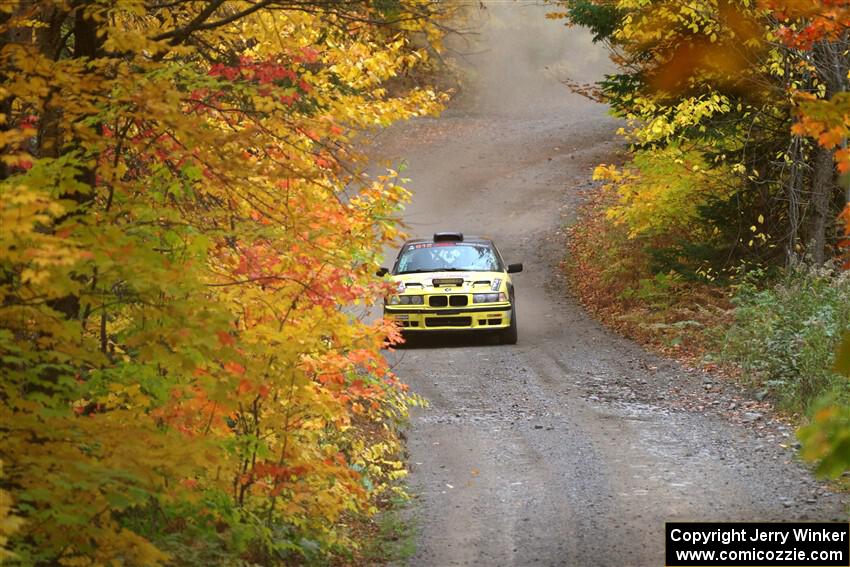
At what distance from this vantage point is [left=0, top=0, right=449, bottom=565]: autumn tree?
515 centimetres

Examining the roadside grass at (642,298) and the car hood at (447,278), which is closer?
the car hood at (447,278)

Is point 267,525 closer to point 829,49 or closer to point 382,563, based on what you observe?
point 382,563

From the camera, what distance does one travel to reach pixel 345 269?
693 centimetres

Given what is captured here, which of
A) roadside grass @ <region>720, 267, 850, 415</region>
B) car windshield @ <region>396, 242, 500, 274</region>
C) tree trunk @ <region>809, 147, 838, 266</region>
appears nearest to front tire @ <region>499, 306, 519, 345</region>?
car windshield @ <region>396, 242, 500, 274</region>

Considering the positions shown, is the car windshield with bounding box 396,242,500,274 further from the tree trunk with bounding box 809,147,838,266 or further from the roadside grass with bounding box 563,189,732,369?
the tree trunk with bounding box 809,147,838,266

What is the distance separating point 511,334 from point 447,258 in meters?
1.60

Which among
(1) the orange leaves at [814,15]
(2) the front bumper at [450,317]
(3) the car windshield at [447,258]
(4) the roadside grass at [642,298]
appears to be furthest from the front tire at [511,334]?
(1) the orange leaves at [814,15]

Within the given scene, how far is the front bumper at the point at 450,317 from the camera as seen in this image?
15539mm

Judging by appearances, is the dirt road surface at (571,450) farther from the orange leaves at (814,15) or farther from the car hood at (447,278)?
the orange leaves at (814,15)

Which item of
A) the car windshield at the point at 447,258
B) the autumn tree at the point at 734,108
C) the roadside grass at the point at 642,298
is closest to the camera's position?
the autumn tree at the point at 734,108

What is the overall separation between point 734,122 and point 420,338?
6.02 m

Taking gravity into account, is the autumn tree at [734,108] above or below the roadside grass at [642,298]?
above

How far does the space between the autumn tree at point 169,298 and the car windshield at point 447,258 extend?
24.6 ft

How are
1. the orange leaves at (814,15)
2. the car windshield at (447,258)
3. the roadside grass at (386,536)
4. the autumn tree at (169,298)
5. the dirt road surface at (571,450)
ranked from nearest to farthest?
the autumn tree at (169,298) < the roadside grass at (386,536) < the dirt road surface at (571,450) < the orange leaves at (814,15) < the car windshield at (447,258)
